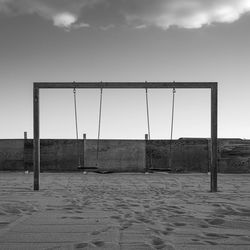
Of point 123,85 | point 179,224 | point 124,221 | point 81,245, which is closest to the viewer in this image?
point 81,245

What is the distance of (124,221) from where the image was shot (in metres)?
5.14

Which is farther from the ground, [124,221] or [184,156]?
[184,156]

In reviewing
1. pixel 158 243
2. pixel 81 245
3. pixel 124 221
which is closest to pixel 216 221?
pixel 124 221

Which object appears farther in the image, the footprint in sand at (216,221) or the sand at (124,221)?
the footprint in sand at (216,221)

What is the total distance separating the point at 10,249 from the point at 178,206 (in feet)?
11.4

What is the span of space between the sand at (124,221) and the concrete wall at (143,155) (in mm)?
7502

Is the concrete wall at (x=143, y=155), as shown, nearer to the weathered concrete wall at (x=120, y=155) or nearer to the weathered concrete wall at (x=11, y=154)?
the weathered concrete wall at (x=120, y=155)

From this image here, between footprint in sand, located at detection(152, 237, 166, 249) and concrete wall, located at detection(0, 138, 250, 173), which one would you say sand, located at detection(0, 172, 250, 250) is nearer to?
footprint in sand, located at detection(152, 237, 166, 249)

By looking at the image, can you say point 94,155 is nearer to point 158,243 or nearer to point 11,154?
point 11,154

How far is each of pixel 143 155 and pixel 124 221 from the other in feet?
34.7

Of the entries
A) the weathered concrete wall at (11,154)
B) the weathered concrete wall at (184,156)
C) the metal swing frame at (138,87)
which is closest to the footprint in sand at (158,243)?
the metal swing frame at (138,87)

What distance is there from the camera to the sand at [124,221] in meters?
3.99

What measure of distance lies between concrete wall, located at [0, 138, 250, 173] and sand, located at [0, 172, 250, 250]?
750cm

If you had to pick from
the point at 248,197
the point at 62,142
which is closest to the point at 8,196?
the point at 248,197
